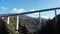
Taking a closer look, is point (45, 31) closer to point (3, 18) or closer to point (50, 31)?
point (50, 31)

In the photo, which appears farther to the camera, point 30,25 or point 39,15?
point 30,25

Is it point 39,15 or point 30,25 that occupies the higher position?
point 39,15

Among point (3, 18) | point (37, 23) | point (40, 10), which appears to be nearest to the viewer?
point (40, 10)

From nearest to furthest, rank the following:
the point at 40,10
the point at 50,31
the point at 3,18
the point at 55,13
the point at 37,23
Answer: the point at 50,31 < the point at 55,13 < the point at 40,10 < the point at 37,23 < the point at 3,18

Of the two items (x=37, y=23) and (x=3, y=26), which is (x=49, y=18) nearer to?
(x=37, y=23)

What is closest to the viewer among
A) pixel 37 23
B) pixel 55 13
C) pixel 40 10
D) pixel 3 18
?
pixel 55 13

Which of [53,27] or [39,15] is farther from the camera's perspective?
[39,15]

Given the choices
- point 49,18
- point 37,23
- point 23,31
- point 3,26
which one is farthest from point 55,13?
point 3,26

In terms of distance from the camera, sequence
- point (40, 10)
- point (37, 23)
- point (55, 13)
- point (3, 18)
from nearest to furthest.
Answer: point (55, 13), point (40, 10), point (37, 23), point (3, 18)

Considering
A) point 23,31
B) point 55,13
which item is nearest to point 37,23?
point 23,31
